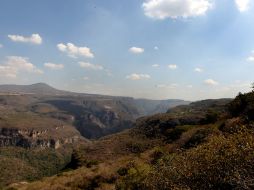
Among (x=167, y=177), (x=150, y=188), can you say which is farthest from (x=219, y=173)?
(x=150, y=188)

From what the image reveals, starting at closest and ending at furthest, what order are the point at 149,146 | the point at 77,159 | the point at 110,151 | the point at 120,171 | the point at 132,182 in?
the point at 132,182 → the point at 120,171 → the point at 149,146 → the point at 110,151 → the point at 77,159

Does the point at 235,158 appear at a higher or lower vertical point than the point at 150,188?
higher

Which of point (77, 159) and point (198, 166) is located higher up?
point (198, 166)

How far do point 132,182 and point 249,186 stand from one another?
15.2m

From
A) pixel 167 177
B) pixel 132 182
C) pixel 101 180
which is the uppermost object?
pixel 167 177

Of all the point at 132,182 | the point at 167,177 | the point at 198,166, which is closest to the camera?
the point at 198,166

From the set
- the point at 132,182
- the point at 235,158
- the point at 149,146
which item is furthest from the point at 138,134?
the point at 235,158

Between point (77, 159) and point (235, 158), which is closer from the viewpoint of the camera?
point (235, 158)

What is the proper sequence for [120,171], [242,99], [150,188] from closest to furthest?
[150,188] → [120,171] → [242,99]

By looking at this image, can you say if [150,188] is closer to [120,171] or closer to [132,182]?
[132,182]

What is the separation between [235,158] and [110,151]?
68607mm

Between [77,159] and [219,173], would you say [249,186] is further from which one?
[77,159]

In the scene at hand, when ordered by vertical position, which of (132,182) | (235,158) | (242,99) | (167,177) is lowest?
(132,182)

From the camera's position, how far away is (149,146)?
2822 inches
